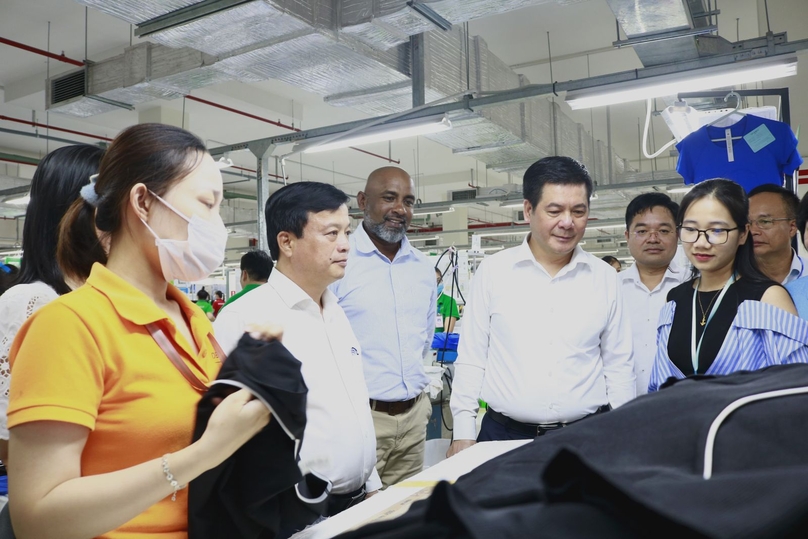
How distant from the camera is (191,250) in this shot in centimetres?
115

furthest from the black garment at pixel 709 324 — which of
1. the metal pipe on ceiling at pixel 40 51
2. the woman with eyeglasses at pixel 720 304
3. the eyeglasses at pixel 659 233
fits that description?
the metal pipe on ceiling at pixel 40 51

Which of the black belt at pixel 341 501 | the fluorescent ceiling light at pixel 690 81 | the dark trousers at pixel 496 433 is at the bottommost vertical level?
the black belt at pixel 341 501

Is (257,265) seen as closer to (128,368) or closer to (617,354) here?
(617,354)

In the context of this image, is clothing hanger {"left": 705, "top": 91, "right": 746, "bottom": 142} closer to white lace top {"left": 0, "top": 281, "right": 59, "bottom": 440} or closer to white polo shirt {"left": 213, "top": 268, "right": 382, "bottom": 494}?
white polo shirt {"left": 213, "top": 268, "right": 382, "bottom": 494}

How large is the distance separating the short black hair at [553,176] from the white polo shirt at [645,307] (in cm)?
85

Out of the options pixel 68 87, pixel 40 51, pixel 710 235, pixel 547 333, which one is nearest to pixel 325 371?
pixel 547 333

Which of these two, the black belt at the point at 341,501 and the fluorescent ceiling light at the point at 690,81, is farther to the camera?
the fluorescent ceiling light at the point at 690,81

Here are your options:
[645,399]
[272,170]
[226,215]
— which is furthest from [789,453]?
[226,215]

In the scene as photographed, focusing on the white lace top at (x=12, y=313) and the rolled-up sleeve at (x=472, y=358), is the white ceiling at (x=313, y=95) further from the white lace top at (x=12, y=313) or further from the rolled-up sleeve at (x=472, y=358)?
the white lace top at (x=12, y=313)

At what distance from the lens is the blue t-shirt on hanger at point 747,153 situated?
3234mm

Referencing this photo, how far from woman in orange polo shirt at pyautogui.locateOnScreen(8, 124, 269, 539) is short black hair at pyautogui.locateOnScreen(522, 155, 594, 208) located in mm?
1336

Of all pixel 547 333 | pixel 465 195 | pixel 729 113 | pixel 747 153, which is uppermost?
pixel 465 195

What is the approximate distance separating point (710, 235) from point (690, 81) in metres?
2.13

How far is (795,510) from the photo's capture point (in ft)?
1.48
